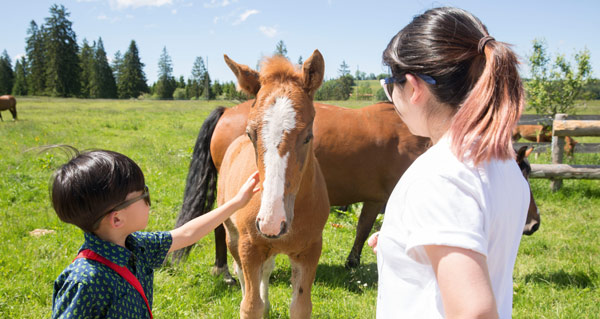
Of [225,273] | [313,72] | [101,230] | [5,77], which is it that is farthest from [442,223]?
[5,77]

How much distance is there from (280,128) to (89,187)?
3.74ft

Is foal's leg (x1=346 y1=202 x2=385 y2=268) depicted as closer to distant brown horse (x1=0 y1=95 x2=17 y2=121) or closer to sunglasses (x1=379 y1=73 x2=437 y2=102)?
sunglasses (x1=379 y1=73 x2=437 y2=102)

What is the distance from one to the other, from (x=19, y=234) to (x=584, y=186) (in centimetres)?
985

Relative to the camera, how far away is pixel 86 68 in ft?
220

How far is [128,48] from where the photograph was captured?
2975 inches

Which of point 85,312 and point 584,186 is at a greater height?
point 85,312

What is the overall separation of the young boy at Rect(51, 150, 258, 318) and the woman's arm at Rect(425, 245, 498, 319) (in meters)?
1.21

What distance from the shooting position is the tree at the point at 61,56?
5816cm

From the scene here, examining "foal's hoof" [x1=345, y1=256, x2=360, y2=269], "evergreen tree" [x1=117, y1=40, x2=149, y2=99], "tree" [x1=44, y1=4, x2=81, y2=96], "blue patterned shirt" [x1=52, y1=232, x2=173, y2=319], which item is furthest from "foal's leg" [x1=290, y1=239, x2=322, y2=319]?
"evergreen tree" [x1=117, y1=40, x2=149, y2=99]

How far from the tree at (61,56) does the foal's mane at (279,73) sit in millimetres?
67438

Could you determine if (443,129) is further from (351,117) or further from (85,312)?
(351,117)

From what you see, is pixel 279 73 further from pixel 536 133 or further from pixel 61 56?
pixel 61 56

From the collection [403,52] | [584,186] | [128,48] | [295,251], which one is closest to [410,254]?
[403,52]

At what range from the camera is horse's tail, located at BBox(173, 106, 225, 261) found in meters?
4.58
